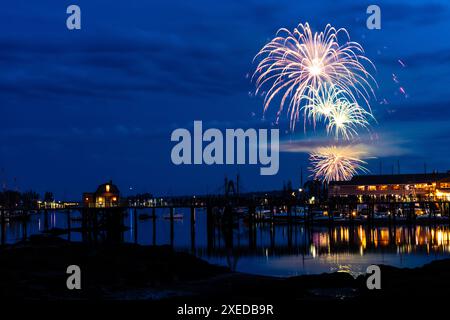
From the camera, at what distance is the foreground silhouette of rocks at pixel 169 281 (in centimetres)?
2648

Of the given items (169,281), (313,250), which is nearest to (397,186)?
(313,250)

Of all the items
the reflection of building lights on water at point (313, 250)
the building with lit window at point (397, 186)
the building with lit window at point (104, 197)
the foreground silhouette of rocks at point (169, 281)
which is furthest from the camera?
the building with lit window at point (397, 186)

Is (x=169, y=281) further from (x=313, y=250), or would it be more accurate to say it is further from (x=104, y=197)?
(x=104, y=197)

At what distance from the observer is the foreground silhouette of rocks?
86.9ft

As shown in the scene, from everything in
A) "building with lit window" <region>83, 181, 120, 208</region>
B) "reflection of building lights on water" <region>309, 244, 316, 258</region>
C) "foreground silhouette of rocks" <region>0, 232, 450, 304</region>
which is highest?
"building with lit window" <region>83, 181, 120, 208</region>

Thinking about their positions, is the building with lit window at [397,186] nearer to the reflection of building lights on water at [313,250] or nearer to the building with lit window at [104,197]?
the building with lit window at [104,197]

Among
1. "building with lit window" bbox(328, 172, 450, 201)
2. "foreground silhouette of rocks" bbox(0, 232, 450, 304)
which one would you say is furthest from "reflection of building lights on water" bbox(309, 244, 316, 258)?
"building with lit window" bbox(328, 172, 450, 201)

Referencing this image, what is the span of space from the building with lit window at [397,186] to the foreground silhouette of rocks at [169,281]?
292 feet

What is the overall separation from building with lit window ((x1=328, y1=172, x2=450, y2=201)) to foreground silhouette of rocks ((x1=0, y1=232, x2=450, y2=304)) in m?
88.9

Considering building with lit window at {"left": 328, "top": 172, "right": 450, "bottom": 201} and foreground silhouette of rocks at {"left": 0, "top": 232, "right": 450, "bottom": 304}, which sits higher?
building with lit window at {"left": 328, "top": 172, "right": 450, "bottom": 201}

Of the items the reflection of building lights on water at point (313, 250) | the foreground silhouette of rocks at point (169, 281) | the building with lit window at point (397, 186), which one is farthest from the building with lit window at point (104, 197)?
the building with lit window at point (397, 186)

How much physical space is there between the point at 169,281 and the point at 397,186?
101 meters

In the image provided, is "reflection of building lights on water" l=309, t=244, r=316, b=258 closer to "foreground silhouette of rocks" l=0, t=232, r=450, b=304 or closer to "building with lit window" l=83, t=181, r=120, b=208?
"foreground silhouette of rocks" l=0, t=232, r=450, b=304
